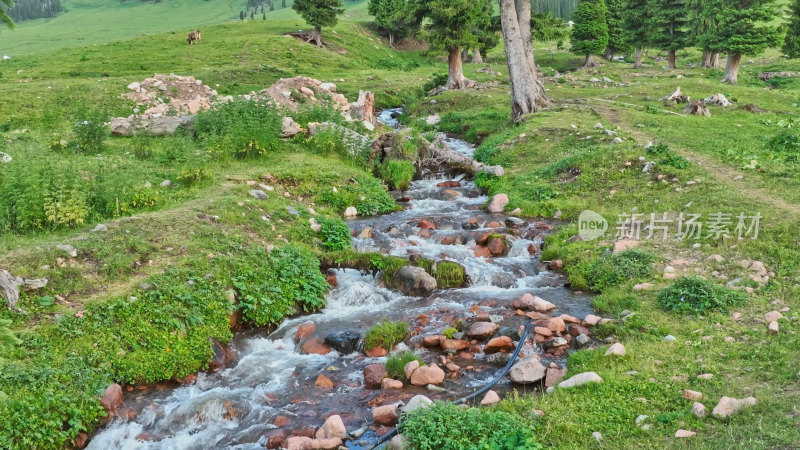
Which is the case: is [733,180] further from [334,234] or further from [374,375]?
[374,375]

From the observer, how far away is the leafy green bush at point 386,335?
862 centimetres

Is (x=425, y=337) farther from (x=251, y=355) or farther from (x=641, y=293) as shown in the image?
(x=641, y=293)

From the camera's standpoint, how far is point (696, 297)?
8.52 metres

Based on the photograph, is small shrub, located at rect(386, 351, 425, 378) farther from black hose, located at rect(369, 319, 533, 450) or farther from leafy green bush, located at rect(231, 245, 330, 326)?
leafy green bush, located at rect(231, 245, 330, 326)

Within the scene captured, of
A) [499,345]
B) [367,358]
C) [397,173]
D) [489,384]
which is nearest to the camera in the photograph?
[489,384]

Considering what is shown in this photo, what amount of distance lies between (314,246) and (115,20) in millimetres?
154539

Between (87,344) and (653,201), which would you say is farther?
(653,201)

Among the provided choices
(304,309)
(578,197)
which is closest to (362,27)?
(578,197)

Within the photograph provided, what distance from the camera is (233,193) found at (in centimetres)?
1333

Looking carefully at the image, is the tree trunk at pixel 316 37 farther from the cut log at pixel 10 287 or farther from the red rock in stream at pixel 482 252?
the cut log at pixel 10 287

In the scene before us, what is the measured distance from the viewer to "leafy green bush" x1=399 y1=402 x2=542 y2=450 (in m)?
5.35

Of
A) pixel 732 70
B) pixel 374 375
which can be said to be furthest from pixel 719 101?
pixel 374 375

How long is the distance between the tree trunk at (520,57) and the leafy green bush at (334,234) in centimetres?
1300

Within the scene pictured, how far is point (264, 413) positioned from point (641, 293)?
21.4ft
